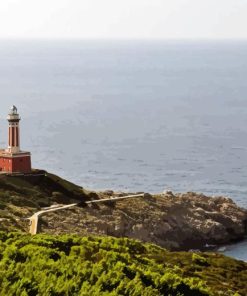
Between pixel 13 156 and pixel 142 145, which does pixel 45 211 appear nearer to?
pixel 13 156

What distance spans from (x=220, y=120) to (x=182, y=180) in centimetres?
6569

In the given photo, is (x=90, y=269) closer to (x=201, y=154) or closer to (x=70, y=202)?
(x=70, y=202)

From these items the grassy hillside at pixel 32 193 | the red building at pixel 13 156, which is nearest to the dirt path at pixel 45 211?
the grassy hillside at pixel 32 193

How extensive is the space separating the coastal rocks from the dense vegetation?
68.7ft

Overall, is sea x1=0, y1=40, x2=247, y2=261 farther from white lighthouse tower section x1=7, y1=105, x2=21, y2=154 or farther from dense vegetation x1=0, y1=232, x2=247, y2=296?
dense vegetation x1=0, y1=232, x2=247, y2=296

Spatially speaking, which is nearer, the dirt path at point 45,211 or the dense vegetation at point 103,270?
the dense vegetation at point 103,270

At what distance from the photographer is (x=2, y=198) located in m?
71.2

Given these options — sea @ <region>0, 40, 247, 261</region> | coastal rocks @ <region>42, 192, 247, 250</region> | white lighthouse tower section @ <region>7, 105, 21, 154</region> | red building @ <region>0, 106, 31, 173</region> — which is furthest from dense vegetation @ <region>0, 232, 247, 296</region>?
red building @ <region>0, 106, 31, 173</region>

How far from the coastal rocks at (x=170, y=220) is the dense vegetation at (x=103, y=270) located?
20.9 metres

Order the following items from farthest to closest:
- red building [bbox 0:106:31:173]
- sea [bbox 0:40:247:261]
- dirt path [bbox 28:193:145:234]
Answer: sea [bbox 0:40:247:261] → red building [bbox 0:106:31:173] → dirt path [bbox 28:193:145:234]

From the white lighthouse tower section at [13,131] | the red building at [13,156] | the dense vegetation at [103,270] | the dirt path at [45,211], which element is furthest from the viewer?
the red building at [13,156]

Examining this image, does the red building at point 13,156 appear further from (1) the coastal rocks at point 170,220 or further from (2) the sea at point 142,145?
(2) the sea at point 142,145

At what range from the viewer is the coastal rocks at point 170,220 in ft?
245

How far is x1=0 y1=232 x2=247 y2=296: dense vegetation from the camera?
33219 millimetres
